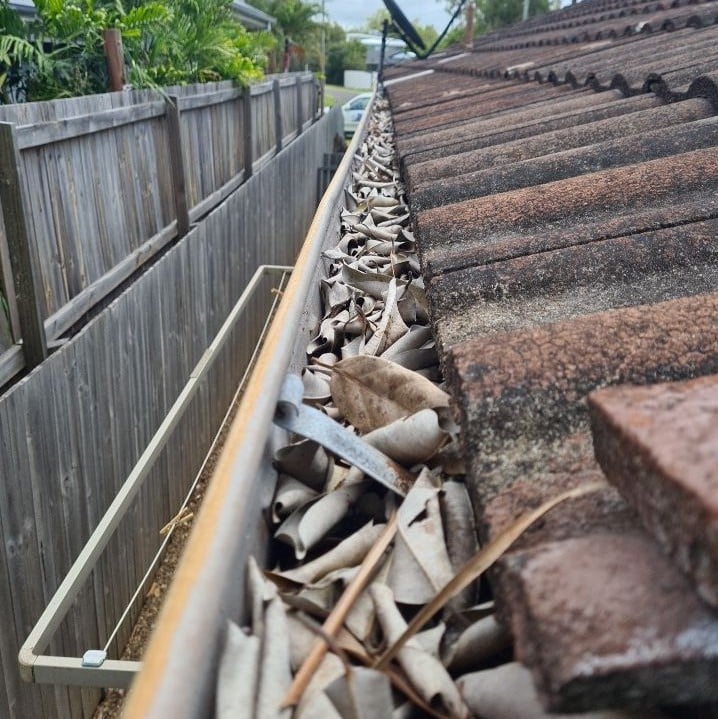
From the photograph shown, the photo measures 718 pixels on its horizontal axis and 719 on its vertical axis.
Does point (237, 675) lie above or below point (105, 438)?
above

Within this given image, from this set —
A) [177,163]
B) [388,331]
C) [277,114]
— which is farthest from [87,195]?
[277,114]

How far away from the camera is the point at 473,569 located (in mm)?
871

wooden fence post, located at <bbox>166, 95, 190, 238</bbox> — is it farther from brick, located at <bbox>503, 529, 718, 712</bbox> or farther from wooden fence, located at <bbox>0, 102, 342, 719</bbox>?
brick, located at <bbox>503, 529, 718, 712</bbox>

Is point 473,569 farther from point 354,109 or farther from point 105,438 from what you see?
point 354,109

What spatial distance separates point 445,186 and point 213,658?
1926 millimetres

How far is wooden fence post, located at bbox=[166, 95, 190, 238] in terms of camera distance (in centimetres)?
608

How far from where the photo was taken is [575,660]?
25.5 inches

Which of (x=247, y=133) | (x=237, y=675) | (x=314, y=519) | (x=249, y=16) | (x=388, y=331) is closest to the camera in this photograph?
(x=237, y=675)

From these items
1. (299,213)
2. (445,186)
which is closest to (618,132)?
(445,186)

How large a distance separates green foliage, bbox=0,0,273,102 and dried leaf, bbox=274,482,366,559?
601 cm

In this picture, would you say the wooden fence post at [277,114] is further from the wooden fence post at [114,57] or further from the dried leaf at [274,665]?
the dried leaf at [274,665]

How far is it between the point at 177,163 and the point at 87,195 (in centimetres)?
178

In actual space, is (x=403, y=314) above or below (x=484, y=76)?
below

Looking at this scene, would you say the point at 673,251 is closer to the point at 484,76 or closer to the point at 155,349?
the point at 155,349
